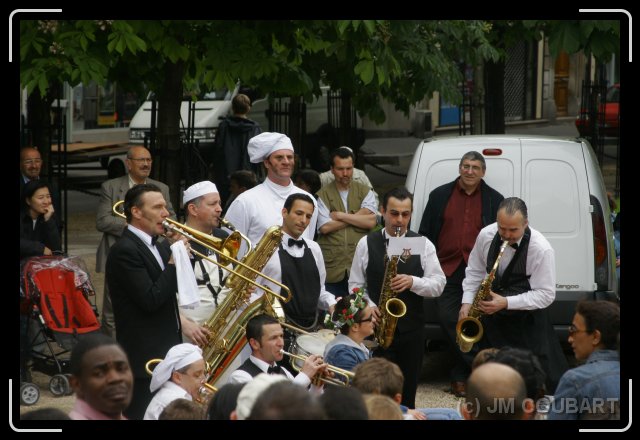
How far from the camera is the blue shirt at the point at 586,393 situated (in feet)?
17.7

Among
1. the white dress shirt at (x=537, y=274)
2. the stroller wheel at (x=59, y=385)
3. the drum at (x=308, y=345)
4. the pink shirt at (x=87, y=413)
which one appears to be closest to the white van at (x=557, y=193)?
the white dress shirt at (x=537, y=274)

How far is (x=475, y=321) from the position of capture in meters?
8.27

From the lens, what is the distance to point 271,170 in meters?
8.48

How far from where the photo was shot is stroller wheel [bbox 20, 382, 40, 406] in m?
8.57

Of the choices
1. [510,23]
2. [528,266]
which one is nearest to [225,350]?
[528,266]

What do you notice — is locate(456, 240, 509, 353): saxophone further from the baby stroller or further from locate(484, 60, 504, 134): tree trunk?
locate(484, 60, 504, 134): tree trunk

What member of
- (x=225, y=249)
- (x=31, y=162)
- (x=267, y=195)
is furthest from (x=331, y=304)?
(x=31, y=162)

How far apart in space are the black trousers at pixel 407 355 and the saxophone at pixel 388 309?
72 millimetres

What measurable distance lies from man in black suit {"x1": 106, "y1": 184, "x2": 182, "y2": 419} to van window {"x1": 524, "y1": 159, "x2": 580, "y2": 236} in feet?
11.5

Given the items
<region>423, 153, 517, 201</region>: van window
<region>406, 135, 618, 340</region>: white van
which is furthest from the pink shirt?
<region>423, 153, 517, 201</region>: van window

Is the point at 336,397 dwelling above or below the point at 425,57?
below

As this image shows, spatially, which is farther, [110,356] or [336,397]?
[110,356]
